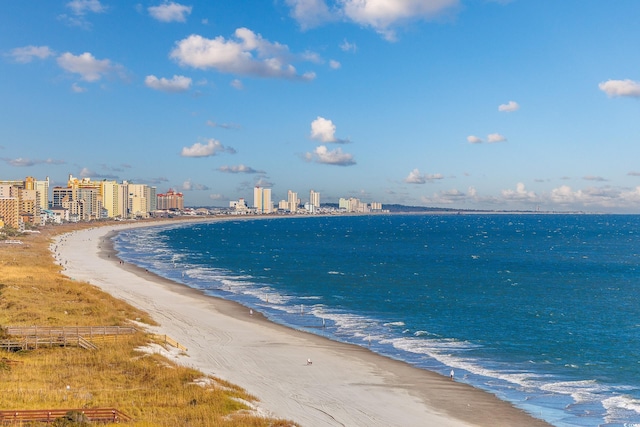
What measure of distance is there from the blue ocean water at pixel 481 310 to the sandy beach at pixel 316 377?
8.68ft

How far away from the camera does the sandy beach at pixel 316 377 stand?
33.8 m

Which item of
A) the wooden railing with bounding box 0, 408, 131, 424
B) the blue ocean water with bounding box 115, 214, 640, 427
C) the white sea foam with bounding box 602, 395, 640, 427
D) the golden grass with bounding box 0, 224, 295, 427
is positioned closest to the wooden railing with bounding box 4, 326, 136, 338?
the golden grass with bounding box 0, 224, 295, 427

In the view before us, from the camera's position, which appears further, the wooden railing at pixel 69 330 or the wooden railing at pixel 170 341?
the wooden railing at pixel 170 341

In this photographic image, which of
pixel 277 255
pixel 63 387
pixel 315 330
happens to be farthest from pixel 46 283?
pixel 277 255

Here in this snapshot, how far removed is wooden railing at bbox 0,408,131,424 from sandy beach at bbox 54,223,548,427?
28.0 feet

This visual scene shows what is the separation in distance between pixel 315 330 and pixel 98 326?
21424mm

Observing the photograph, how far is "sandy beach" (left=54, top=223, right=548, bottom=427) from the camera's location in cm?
3384

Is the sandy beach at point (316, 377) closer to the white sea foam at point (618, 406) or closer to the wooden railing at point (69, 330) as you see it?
the white sea foam at point (618, 406)

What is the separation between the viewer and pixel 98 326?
5038 centimetres

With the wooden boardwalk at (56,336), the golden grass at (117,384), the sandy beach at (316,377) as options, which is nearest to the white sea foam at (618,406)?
the sandy beach at (316,377)

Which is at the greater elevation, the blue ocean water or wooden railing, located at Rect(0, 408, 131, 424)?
wooden railing, located at Rect(0, 408, 131, 424)

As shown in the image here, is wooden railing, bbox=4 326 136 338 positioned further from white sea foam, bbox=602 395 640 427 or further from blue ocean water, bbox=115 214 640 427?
white sea foam, bbox=602 395 640 427

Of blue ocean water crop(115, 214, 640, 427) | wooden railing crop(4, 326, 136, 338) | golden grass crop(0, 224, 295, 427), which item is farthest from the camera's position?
wooden railing crop(4, 326, 136, 338)

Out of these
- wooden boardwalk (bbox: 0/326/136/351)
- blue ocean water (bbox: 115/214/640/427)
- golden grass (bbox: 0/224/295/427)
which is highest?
wooden boardwalk (bbox: 0/326/136/351)
